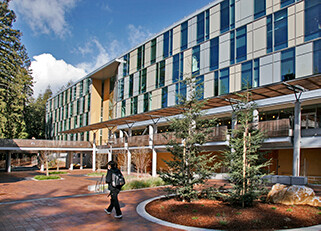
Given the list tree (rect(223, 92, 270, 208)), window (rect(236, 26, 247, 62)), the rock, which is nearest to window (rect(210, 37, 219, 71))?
window (rect(236, 26, 247, 62))

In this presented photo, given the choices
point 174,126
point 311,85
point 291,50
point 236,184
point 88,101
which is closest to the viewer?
point 236,184

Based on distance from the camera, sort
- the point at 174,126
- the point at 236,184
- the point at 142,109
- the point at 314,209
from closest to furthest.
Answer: the point at 314,209 → the point at 236,184 → the point at 174,126 → the point at 142,109

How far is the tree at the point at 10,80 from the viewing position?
109 feet

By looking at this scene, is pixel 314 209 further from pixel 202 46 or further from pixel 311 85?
pixel 202 46

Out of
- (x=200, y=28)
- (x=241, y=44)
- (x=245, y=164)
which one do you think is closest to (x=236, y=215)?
(x=245, y=164)

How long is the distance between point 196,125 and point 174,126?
3.31ft

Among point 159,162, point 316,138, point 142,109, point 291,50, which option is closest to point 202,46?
point 291,50

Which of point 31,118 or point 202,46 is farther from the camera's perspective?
point 31,118

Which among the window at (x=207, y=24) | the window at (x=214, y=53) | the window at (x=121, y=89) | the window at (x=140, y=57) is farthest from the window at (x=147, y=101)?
the window at (x=207, y=24)

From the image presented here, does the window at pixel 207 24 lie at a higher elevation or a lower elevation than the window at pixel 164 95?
higher

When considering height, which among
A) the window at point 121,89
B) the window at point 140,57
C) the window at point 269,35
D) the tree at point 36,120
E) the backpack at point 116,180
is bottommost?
the backpack at point 116,180

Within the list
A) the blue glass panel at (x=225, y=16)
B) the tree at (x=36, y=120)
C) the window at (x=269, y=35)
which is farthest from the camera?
the tree at (x=36, y=120)

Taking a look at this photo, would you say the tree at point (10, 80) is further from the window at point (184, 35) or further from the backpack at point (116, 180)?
the backpack at point (116, 180)

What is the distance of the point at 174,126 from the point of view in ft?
39.2
